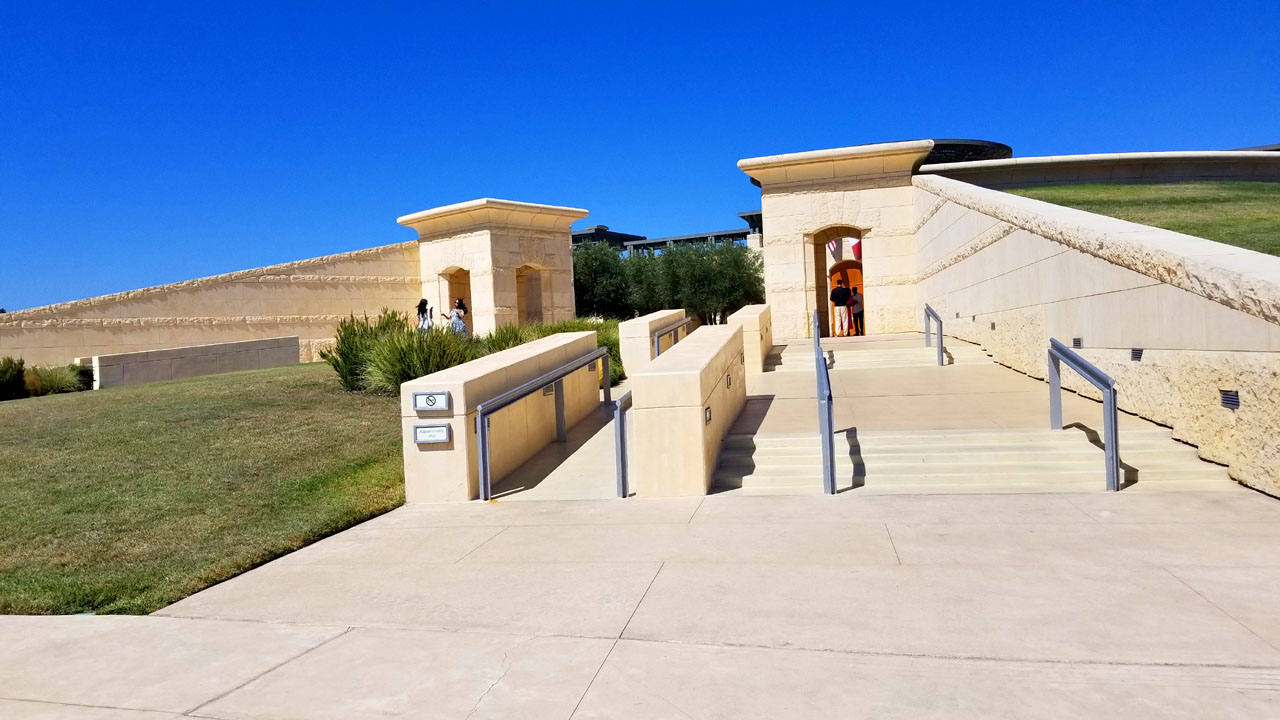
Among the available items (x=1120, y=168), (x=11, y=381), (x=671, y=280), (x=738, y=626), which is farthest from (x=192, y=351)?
(x=1120, y=168)

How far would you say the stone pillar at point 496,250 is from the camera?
76.3ft

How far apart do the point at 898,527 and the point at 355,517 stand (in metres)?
4.29

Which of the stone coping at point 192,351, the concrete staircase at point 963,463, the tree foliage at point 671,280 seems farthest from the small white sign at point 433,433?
the tree foliage at point 671,280

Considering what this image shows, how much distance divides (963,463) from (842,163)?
12.6 metres

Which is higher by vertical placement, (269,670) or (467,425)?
(467,425)

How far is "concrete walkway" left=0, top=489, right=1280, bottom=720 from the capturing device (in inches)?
128

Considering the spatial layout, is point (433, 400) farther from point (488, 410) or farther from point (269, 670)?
point (269, 670)

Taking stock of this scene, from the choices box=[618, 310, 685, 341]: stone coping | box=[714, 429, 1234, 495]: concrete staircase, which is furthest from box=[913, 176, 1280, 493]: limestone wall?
box=[618, 310, 685, 341]: stone coping

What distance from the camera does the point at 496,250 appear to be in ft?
76.4

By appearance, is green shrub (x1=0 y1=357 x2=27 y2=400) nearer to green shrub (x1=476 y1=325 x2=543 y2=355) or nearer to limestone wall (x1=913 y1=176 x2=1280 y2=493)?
green shrub (x1=476 y1=325 x2=543 y2=355)

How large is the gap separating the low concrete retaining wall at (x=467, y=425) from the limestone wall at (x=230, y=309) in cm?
1622

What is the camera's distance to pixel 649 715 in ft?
10.2

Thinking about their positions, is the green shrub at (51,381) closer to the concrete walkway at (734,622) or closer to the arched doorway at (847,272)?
the concrete walkway at (734,622)

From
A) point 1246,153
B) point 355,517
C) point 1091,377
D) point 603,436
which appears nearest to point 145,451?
point 355,517
